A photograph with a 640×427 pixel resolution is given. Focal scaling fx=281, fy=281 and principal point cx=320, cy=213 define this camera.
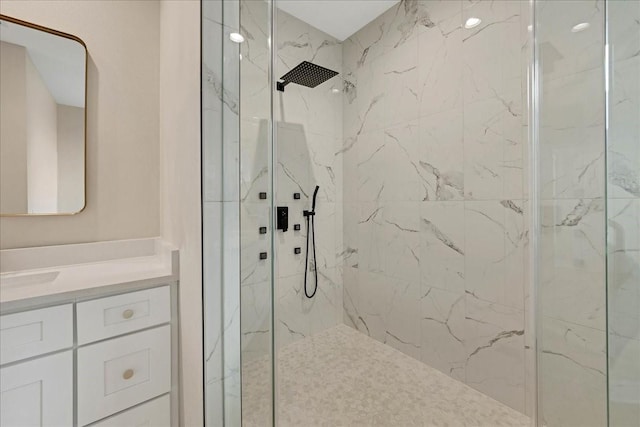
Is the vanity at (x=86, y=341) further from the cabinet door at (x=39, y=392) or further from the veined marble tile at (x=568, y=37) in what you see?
the veined marble tile at (x=568, y=37)

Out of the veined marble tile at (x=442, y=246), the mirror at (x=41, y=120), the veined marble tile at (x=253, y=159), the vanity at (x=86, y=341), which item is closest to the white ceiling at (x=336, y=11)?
the mirror at (x=41, y=120)

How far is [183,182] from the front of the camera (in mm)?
1290

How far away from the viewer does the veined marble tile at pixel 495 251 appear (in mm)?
1571

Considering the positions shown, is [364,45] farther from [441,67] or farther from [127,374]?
[127,374]

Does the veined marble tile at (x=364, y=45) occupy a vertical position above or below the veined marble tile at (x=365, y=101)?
above

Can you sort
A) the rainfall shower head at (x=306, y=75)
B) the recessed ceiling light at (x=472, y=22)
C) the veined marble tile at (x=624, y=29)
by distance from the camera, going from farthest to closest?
the rainfall shower head at (x=306, y=75) → the recessed ceiling light at (x=472, y=22) → the veined marble tile at (x=624, y=29)

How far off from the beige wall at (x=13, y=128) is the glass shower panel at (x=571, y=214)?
2.13 m

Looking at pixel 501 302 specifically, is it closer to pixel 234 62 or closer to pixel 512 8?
pixel 512 8

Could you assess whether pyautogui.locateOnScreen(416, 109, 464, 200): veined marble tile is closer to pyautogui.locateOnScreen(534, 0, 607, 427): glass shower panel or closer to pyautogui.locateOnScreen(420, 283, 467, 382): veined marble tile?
pyautogui.locateOnScreen(420, 283, 467, 382): veined marble tile

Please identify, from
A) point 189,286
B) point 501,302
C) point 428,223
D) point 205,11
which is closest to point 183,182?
point 189,286

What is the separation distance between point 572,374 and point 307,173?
82.9 inches

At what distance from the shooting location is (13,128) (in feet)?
4.58

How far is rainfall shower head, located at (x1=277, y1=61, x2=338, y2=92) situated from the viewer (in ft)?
6.31

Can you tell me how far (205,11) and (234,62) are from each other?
27 cm
